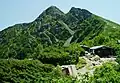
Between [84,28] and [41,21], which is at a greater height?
[41,21]

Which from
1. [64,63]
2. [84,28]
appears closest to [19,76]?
[64,63]

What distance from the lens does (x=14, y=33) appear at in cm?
19450

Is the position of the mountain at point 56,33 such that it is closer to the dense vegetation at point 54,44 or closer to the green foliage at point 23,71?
the dense vegetation at point 54,44

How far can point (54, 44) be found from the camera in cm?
14325

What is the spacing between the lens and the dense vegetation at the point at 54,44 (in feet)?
119

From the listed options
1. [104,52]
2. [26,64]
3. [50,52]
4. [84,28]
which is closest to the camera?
[26,64]

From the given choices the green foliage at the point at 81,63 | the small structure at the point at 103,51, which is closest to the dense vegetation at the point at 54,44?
Answer: the green foliage at the point at 81,63

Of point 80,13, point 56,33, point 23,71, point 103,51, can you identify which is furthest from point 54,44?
point 23,71

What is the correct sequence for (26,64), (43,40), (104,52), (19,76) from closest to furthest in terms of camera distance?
(19,76), (26,64), (104,52), (43,40)

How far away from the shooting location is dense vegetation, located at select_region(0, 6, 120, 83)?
36.3 meters

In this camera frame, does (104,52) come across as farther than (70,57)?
Yes

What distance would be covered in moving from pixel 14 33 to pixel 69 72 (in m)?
155

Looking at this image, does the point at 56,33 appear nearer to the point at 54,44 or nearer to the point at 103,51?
the point at 54,44

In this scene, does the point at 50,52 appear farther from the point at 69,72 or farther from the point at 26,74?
the point at 26,74
